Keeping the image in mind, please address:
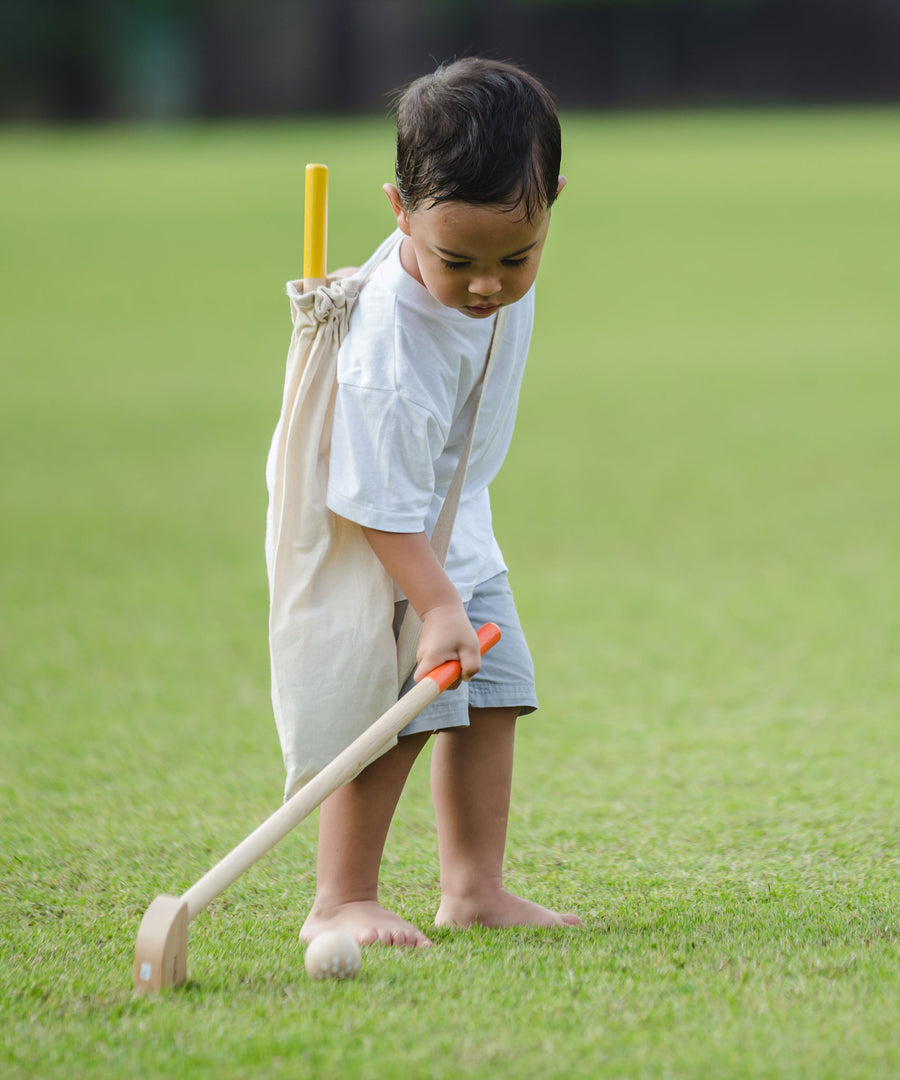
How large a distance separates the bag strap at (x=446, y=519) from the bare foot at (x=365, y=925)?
27cm

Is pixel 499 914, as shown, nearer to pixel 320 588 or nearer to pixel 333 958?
pixel 333 958

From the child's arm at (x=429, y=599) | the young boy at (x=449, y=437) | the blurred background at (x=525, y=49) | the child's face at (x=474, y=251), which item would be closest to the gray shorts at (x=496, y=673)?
the young boy at (x=449, y=437)

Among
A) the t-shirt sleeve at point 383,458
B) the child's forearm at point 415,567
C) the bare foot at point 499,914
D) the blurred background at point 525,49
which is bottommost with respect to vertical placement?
the blurred background at point 525,49

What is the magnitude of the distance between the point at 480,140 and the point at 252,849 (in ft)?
2.57

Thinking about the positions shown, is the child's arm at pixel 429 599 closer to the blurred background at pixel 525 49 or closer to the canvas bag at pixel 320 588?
the canvas bag at pixel 320 588

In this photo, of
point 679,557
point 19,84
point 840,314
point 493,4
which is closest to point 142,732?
point 679,557

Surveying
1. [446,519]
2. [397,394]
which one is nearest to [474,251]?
[397,394]

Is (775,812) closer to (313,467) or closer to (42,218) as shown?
(313,467)

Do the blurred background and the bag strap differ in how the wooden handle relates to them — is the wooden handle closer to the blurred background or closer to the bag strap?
the bag strap

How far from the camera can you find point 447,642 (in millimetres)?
1596

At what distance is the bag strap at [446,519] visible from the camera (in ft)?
5.55

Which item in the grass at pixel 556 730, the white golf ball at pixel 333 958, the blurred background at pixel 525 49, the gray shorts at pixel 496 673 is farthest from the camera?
the blurred background at pixel 525 49

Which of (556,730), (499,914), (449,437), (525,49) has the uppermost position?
(449,437)

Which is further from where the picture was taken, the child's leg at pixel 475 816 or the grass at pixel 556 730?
Result: the child's leg at pixel 475 816
